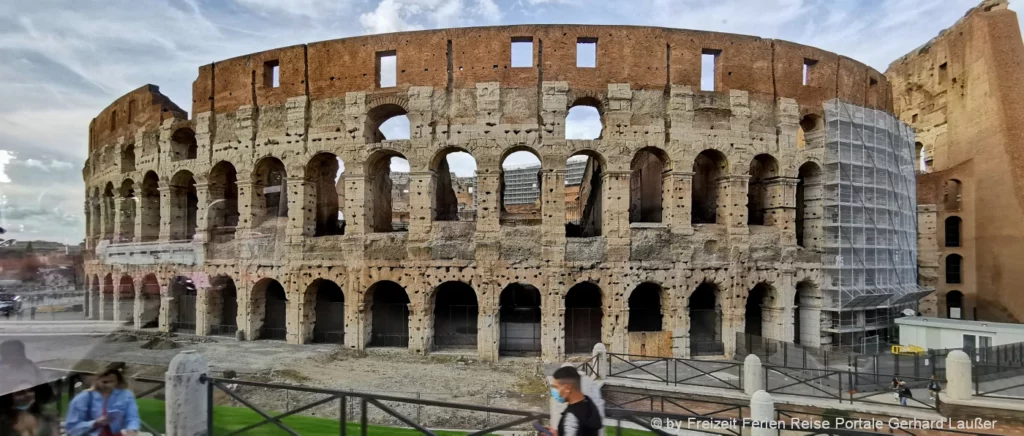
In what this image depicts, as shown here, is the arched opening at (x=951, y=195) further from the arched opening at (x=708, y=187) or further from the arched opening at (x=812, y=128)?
the arched opening at (x=708, y=187)

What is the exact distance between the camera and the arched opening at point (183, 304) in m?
17.1

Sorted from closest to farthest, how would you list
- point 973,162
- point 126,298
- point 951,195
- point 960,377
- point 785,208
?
1. point 960,377
2. point 785,208
3. point 126,298
4. point 973,162
5. point 951,195

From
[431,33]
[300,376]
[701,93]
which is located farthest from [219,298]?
[701,93]

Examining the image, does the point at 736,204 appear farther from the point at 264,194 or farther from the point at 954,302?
the point at 954,302

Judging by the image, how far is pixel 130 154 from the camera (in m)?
19.8

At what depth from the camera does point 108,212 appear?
2091 centimetres

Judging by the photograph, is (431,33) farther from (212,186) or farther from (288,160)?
(212,186)

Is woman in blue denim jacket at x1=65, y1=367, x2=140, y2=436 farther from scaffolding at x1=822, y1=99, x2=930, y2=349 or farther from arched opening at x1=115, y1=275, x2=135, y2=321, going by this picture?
arched opening at x1=115, y1=275, x2=135, y2=321

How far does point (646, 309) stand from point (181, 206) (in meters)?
17.2

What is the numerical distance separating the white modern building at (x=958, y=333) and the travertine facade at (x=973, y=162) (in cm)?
768

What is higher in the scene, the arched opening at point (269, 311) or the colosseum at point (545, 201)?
the colosseum at point (545, 201)

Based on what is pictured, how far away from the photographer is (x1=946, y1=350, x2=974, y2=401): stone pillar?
10.1m

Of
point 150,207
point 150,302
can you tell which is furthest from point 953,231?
point 150,207

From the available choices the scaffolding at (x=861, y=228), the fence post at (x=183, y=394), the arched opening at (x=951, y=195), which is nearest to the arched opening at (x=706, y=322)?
the scaffolding at (x=861, y=228)
